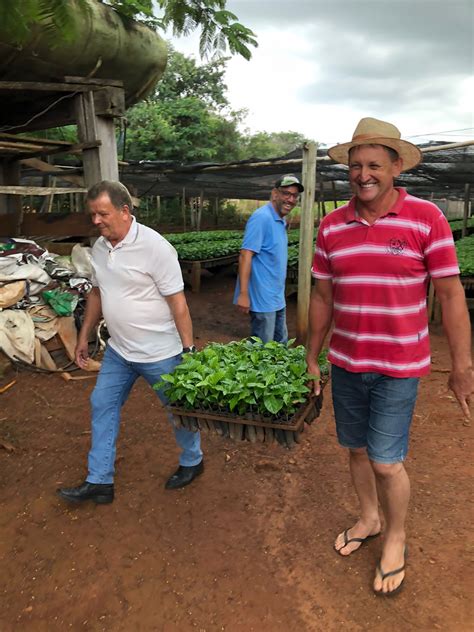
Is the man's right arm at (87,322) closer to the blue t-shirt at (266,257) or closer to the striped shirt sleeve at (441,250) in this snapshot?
the blue t-shirt at (266,257)

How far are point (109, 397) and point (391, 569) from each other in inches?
74.5

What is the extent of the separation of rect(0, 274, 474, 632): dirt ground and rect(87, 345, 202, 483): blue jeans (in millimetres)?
328

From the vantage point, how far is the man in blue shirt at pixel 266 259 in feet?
15.2

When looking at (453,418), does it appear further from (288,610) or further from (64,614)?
(64,614)

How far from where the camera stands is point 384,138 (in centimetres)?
→ 213

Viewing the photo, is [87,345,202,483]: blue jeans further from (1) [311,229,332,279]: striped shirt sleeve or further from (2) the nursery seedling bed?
(2) the nursery seedling bed

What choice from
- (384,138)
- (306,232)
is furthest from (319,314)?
(306,232)

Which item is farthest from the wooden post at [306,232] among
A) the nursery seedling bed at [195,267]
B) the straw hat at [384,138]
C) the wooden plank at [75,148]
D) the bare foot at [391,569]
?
the nursery seedling bed at [195,267]

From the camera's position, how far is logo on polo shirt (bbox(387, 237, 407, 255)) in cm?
211

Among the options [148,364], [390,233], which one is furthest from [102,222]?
[390,233]

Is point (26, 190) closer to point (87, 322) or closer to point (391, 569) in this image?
point (87, 322)

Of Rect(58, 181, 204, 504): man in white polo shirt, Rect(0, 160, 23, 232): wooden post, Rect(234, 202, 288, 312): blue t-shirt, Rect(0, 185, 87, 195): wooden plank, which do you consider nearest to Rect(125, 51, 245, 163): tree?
Rect(0, 160, 23, 232): wooden post

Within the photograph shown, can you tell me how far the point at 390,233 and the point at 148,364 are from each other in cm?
170

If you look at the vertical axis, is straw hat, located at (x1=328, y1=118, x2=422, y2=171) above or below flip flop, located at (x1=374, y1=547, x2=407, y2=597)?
above
